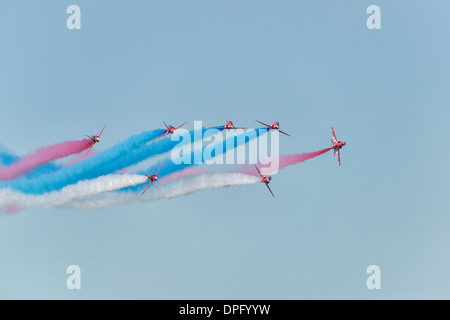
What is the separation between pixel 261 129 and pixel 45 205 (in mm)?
25259

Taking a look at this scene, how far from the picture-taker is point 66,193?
98.4 meters

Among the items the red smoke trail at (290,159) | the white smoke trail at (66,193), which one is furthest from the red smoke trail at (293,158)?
the white smoke trail at (66,193)

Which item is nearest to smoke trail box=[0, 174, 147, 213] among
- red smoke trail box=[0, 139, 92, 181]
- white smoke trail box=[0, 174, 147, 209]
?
white smoke trail box=[0, 174, 147, 209]

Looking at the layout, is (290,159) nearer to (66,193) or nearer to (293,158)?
(293,158)

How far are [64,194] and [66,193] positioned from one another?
24 cm

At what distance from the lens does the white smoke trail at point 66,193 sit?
97.9 metres

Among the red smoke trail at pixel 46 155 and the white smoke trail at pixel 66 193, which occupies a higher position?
the red smoke trail at pixel 46 155

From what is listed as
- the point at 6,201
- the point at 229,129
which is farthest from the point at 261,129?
the point at 6,201

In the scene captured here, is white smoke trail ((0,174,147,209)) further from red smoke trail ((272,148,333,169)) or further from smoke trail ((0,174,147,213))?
red smoke trail ((272,148,333,169))

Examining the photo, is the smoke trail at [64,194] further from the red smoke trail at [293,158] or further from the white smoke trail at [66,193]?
the red smoke trail at [293,158]

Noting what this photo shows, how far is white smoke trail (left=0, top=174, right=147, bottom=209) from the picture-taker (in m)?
97.9

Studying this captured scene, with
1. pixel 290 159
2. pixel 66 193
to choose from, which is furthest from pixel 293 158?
pixel 66 193

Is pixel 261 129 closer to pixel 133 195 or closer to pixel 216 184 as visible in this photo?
pixel 216 184

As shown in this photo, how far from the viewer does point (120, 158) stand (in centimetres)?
9950
